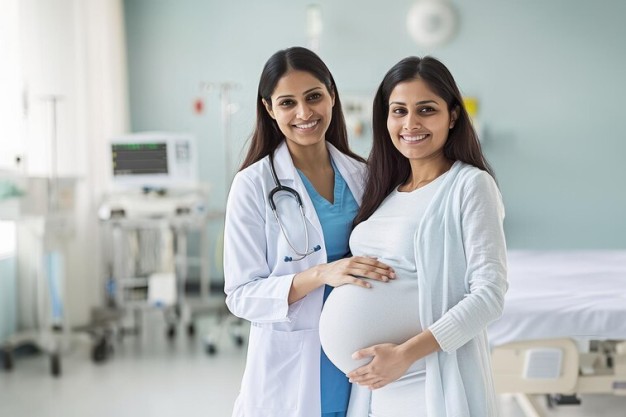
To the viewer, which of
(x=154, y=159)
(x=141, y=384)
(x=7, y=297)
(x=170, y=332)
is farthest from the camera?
(x=170, y=332)

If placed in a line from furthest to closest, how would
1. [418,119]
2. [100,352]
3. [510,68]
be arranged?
1. [510,68]
2. [100,352]
3. [418,119]

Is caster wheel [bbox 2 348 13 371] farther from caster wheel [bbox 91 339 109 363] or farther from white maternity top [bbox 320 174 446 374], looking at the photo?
white maternity top [bbox 320 174 446 374]

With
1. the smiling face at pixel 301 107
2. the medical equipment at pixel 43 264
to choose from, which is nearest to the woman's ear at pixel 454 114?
the smiling face at pixel 301 107

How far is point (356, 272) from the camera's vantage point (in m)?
1.42

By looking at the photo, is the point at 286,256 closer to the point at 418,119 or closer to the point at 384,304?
the point at 384,304

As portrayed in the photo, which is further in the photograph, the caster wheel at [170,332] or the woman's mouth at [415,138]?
the caster wheel at [170,332]

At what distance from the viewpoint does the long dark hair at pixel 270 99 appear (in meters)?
1.57

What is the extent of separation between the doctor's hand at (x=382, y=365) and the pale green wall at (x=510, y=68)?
4.29 m

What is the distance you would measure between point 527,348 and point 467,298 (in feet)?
5.37

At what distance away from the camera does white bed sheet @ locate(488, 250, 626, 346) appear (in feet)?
9.11

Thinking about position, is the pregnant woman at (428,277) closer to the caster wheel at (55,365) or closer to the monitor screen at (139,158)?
the caster wheel at (55,365)

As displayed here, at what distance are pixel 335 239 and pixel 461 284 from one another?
0.34m

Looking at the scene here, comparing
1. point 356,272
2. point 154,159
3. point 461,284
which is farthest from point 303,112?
point 154,159

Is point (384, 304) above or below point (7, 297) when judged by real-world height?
above
